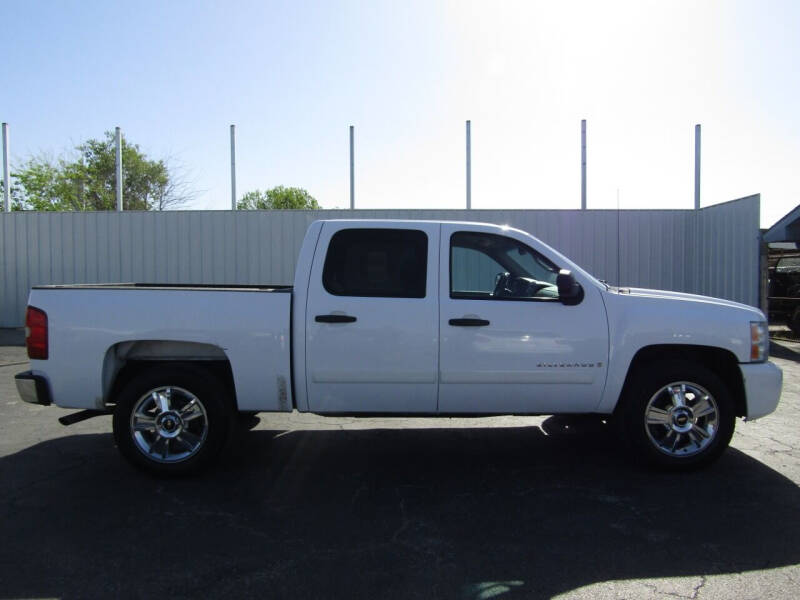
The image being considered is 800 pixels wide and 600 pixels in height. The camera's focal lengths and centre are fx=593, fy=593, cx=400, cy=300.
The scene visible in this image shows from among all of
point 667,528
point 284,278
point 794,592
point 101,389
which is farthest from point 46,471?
point 284,278

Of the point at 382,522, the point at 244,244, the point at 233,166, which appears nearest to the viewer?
the point at 382,522

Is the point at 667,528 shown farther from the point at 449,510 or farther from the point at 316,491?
the point at 316,491

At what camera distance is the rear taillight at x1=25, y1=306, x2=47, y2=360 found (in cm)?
450

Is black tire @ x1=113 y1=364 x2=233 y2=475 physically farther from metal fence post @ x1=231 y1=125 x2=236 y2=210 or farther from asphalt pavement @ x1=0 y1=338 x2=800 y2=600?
metal fence post @ x1=231 y1=125 x2=236 y2=210

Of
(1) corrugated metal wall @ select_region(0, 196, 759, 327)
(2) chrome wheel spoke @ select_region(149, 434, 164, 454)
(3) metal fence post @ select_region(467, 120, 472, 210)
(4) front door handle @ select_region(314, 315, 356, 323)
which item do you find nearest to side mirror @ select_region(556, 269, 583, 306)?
(4) front door handle @ select_region(314, 315, 356, 323)

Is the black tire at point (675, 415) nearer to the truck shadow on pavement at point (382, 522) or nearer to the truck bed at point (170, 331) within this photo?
the truck shadow on pavement at point (382, 522)

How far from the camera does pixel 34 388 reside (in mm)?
4500

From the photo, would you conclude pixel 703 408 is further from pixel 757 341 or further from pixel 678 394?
pixel 757 341

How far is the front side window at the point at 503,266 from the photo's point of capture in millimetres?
4676

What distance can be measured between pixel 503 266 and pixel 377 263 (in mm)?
1035

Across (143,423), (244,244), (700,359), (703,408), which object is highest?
(244,244)

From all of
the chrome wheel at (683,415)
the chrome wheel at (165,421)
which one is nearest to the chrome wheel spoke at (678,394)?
the chrome wheel at (683,415)

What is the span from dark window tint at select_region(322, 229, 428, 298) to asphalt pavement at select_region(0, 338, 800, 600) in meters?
1.48

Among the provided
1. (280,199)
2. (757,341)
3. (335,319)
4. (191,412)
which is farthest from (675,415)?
(280,199)
